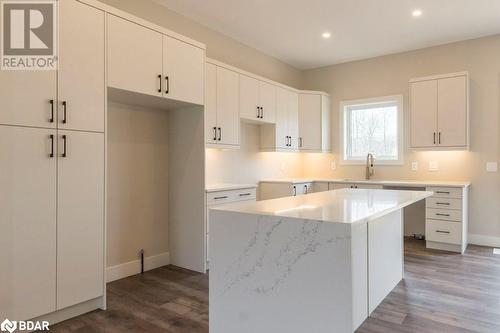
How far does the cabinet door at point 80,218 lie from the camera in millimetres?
2512

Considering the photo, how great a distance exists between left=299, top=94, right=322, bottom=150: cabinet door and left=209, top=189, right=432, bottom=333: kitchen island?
3.37 metres

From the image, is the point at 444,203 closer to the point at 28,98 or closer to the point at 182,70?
the point at 182,70

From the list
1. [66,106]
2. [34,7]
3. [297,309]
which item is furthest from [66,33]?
[297,309]

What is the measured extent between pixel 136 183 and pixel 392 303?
279 cm

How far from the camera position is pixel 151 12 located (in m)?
3.72

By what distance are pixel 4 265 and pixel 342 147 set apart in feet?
16.5

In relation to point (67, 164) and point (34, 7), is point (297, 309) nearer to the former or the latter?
point (67, 164)

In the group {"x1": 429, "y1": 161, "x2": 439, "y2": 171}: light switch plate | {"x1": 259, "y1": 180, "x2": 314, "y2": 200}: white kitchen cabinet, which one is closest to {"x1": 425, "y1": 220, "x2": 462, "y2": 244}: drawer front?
{"x1": 429, "y1": 161, "x2": 439, "y2": 171}: light switch plate

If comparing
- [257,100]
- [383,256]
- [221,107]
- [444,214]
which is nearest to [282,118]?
[257,100]

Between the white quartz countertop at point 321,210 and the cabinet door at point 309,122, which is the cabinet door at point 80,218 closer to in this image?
the white quartz countertop at point 321,210

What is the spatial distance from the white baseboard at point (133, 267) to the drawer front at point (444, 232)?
136 inches

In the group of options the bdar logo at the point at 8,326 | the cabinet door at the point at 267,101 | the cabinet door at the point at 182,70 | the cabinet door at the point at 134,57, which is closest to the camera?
the bdar logo at the point at 8,326

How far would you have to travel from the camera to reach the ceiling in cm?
379

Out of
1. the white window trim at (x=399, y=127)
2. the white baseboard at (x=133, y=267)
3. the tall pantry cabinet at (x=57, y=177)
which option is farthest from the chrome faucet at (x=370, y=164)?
the tall pantry cabinet at (x=57, y=177)
